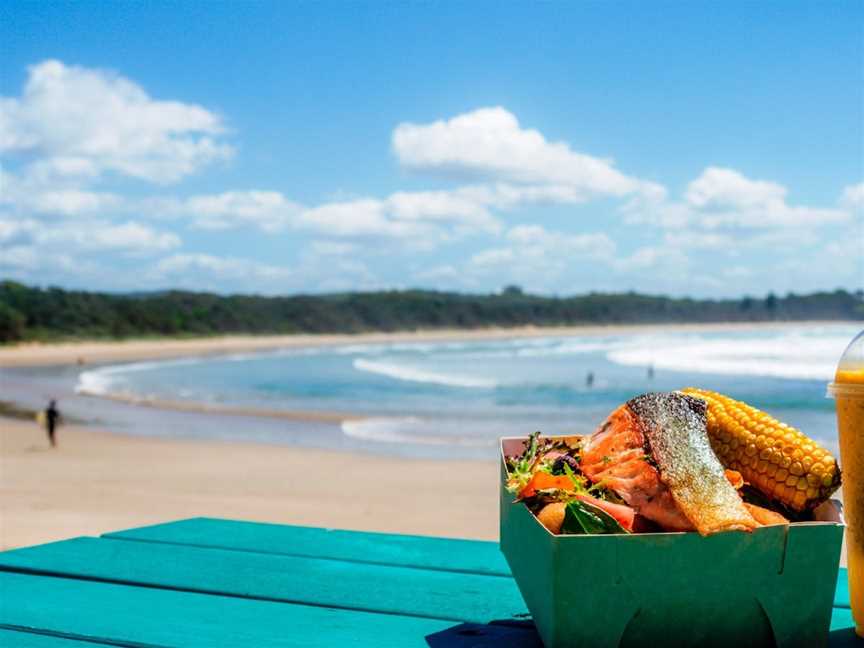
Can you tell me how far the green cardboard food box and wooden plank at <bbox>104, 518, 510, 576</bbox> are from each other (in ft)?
2.14

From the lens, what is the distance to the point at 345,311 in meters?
103

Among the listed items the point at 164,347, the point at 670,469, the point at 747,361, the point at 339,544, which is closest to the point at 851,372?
the point at 670,469

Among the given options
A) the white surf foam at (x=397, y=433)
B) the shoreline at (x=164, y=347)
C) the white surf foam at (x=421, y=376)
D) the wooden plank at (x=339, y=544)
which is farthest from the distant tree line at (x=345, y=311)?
the wooden plank at (x=339, y=544)

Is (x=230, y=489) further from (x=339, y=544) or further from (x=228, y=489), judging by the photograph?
(x=339, y=544)

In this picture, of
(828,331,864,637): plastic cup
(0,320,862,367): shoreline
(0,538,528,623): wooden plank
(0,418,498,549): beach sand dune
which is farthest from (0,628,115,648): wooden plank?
(0,320,862,367): shoreline

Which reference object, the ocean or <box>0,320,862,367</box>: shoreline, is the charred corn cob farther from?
<box>0,320,862,367</box>: shoreline

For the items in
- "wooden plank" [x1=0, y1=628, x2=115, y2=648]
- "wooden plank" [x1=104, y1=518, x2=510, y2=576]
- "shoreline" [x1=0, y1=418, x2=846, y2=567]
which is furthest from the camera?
"shoreline" [x1=0, y1=418, x2=846, y2=567]

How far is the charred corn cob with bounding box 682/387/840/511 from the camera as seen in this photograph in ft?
3.97

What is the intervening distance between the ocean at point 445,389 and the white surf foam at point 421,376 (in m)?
0.07

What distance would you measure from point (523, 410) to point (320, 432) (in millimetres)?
5929

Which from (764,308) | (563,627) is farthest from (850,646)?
(764,308)

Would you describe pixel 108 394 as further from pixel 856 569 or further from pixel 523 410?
pixel 856 569

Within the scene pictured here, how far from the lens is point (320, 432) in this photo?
67.1 feet

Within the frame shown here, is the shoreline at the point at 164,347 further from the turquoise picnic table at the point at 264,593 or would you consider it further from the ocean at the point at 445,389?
the turquoise picnic table at the point at 264,593
